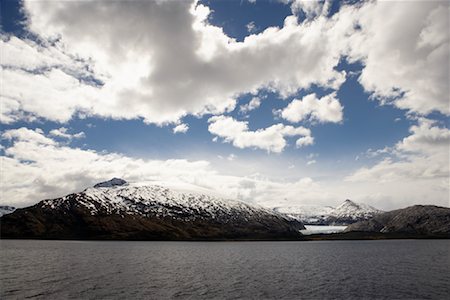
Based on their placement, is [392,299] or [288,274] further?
[288,274]

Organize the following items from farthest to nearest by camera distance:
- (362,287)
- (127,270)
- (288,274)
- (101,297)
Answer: (127,270), (288,274), (362,287), (101,297)

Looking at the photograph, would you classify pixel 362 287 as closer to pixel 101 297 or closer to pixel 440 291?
pixel 440 291

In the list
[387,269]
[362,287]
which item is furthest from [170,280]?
[387,269]

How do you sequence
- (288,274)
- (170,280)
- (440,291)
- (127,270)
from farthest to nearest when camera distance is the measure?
(127,270)
(288,274)
(170,280)
(440,291)

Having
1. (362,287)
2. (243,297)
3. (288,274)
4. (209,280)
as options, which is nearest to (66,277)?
(209,280)

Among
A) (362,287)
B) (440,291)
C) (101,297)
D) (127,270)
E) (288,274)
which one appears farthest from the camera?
(127,270)

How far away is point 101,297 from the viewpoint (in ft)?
200

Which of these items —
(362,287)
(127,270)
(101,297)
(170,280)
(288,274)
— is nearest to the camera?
(101,297)

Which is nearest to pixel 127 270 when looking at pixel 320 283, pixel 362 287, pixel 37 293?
pixel 37 293

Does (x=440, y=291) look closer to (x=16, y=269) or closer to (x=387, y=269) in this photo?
(x=387, y=269)

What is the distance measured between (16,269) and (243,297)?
223 ft

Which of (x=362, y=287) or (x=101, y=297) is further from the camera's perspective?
(x=362, y=287)

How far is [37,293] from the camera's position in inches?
2464

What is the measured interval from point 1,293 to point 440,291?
8240 centimetres
